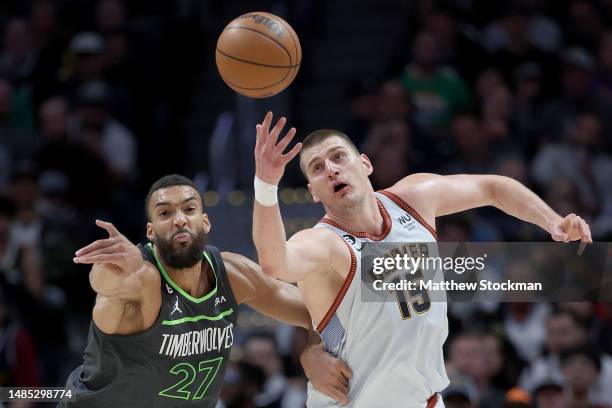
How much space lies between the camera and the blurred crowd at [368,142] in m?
9.12

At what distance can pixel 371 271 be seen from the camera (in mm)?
6230

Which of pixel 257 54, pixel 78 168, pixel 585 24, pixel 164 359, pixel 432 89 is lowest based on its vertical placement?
pixel 164 359

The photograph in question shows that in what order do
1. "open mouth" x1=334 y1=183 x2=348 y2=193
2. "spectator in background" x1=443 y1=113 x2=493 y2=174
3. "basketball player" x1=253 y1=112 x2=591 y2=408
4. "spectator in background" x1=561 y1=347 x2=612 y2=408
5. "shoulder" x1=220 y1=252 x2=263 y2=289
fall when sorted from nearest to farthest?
"basketball player" x1=253 y1=112 x2=591 y2=408 → "open mouth" x1=334 y1=183 x2=348 y2=193 → "shoulder" x1=220 y1=252 x2=263 y2=289 → "spectator in background" x1=561 y1=347 x2=612 y2=408 → "spectator in background" x1=443 y1=113 x2=493 y2=174

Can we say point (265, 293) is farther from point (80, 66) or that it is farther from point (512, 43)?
point (80, 66)

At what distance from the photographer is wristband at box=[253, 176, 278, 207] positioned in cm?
555

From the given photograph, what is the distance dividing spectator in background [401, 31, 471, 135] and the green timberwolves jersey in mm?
A: 5440

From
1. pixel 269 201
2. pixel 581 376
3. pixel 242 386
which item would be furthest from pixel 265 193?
pixel 581 376

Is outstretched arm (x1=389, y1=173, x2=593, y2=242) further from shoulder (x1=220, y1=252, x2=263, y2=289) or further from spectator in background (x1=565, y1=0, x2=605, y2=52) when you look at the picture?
spectator in background (x1=565, y1=0, x2=605, y2=52)

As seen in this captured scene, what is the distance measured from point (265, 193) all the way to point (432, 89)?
6.35 metres

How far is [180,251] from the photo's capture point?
21.0 ft

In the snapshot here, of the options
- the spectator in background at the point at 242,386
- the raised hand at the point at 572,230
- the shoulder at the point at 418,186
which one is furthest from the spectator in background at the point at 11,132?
the raised hand at the point at 572,230

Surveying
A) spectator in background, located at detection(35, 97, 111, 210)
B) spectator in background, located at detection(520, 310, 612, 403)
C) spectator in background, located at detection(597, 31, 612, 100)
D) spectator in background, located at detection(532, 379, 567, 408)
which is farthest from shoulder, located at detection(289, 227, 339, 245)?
spectator in background, located at detection(597, 31, 612, 100)

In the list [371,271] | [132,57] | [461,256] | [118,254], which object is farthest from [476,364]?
[132,57]

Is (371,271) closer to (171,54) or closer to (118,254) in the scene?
(118,254)
